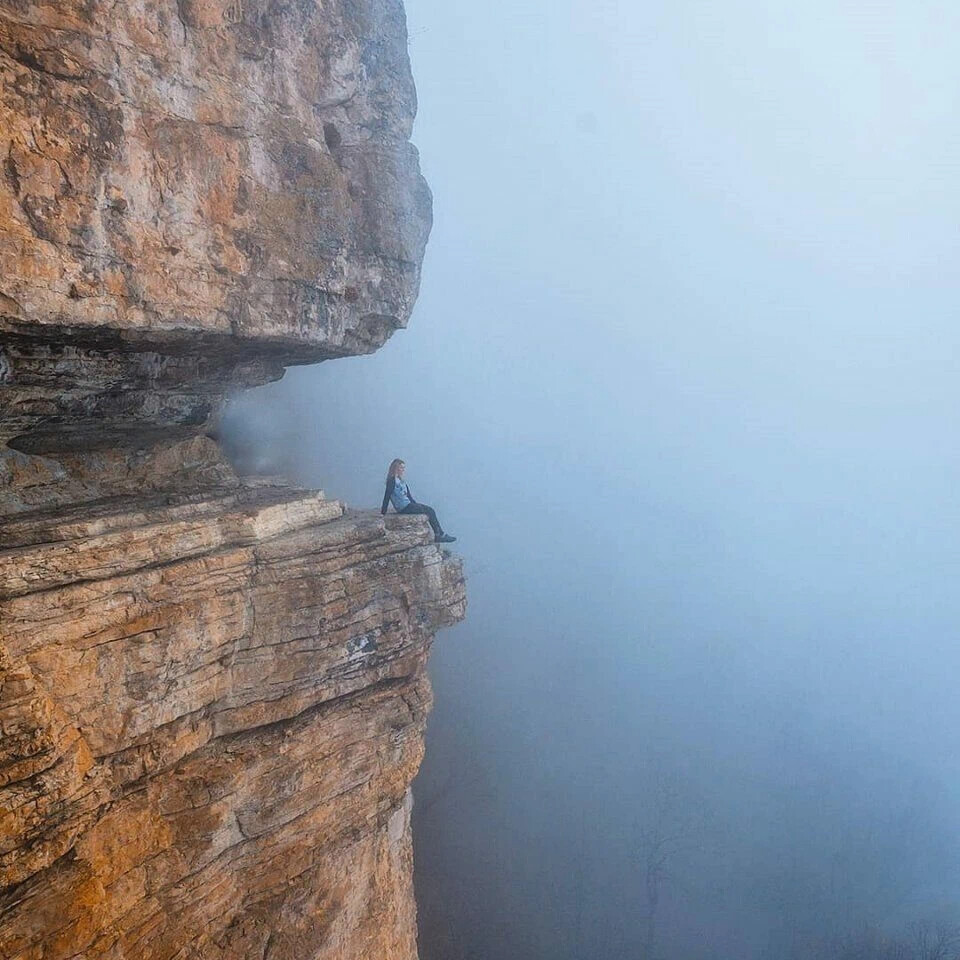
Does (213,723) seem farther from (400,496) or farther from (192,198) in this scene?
(192,198)

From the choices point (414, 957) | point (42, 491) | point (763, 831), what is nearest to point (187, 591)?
point (42, 491)

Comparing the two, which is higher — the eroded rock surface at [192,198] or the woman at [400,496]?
the eroded rock surface at [192,198]

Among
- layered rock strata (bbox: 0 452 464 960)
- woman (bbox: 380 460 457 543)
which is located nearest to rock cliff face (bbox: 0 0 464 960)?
layered rock strata (bbox: 0 452 464 960)

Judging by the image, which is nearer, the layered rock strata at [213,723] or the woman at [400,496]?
the layered rock strata at [213,723]

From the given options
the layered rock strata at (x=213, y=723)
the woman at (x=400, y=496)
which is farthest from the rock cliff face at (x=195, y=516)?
the woman at (x=400, y=496)

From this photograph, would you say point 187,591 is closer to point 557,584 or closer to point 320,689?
point 320,689

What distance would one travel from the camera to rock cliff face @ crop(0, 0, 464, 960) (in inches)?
304

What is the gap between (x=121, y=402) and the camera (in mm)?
10227

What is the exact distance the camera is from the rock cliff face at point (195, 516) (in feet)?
25.3

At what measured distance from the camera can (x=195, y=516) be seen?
9.98m

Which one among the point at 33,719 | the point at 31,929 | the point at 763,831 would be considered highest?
the point at 33,719

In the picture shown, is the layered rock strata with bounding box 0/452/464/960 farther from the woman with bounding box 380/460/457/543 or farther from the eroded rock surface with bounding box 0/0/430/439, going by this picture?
the eroded rock surface with bounding box 0/0/430/439

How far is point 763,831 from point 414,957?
3315 centimetres

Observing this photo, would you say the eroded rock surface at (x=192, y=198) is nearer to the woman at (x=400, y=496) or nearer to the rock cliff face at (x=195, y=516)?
the rock cliff face at (x=195, y=516)
